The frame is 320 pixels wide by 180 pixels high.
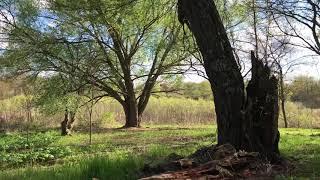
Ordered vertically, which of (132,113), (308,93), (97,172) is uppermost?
(308,93)

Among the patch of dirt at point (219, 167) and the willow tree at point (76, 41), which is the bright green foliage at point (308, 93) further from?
the patch of dirt at point (219, 167)

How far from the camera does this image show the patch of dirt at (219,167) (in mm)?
7195

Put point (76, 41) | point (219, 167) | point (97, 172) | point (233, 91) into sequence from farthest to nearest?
point (76, 41) → point (233, 91) → point (97, 172) → point (219, 167)

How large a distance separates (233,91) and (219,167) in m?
2.04

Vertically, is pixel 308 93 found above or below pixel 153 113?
above

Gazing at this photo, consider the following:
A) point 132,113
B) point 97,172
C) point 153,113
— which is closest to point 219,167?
point 97,172

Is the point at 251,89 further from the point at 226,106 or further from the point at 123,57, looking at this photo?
the point at 123,57

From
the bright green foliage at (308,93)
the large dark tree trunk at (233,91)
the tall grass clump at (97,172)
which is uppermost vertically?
the bright green foliage at (308,93)

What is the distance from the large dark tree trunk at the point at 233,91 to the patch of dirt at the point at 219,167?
1.93 ft

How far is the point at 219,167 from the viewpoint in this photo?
730cm

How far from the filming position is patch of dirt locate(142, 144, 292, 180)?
283 inches

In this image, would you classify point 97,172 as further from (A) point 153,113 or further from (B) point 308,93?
(B) point 308,93

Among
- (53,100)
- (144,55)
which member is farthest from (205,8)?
(144,55)

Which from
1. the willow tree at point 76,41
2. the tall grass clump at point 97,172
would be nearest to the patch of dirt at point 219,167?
the tall grass clump at point 97,172
